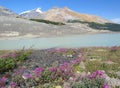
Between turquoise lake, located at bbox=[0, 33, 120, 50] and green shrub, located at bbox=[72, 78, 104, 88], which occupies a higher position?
green shrub, located at bbox=[72, 78, 104, 88]

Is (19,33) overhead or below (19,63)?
below

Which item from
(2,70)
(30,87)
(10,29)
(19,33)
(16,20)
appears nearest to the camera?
(30,87)

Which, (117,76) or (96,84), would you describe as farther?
(117,76)

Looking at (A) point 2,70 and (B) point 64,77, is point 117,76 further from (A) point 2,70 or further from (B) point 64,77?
(A) point 2,70

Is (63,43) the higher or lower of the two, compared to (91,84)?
lower

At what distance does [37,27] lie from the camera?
123812 mm

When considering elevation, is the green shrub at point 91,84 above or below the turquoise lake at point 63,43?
above

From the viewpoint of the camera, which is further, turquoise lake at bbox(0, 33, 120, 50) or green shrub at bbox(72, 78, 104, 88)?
turquoise lake at bbox(0, 33, 120, 50)

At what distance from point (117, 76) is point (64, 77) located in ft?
8.24

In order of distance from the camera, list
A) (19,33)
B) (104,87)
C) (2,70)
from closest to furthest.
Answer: (104,87)
(2,70)
(19,33)

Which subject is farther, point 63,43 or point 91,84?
point 63,43

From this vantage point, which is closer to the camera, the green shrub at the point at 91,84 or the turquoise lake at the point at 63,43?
the green shrub at the point at 91,84

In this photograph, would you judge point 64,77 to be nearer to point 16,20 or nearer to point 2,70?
point 2,70

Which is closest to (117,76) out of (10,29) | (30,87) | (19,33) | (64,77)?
(64,77)
